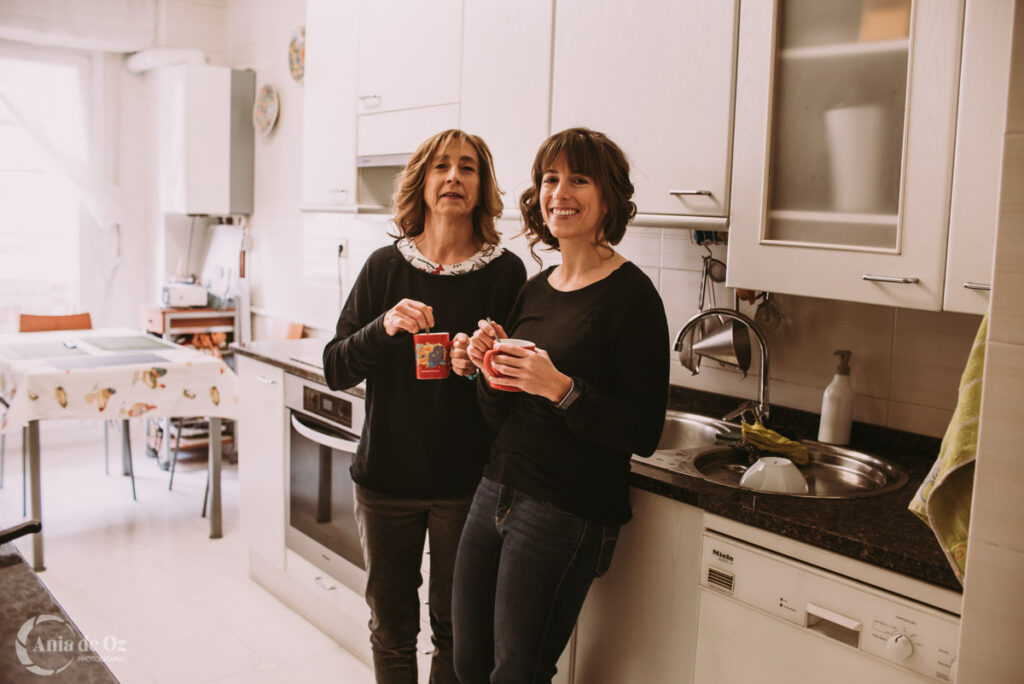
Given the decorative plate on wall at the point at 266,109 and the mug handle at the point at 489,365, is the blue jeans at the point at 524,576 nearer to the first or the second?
the mug handle at the point at 489,365

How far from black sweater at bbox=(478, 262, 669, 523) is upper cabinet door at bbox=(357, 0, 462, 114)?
1.17 meters

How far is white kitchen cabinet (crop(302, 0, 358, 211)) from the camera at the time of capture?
119 inches

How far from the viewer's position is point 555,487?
63.4 inches

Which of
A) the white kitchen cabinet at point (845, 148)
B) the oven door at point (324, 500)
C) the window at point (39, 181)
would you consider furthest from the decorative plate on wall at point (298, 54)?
the white kitchen cabinet at point (845, 148)

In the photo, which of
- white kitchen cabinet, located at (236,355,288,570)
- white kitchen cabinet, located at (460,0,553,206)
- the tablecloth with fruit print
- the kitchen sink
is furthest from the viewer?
the tablecloth with fruit print

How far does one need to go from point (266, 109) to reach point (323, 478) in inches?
99.6

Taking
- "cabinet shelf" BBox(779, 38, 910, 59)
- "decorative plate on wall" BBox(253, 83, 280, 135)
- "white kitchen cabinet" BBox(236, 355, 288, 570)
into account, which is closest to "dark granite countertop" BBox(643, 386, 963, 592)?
"cabinet shelf" BBox(779, 38, 910, 59)

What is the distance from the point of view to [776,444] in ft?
6.50

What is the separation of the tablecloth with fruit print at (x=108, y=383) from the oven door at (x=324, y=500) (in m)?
0.68

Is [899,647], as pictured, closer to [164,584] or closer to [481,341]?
[481,341]

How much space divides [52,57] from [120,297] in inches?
54.0

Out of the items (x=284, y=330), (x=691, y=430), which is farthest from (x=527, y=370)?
(x=284, y=330)

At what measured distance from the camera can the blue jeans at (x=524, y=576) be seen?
1.61 metres

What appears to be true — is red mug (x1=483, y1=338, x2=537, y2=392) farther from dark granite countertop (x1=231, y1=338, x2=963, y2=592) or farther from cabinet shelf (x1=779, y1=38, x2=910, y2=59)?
cabinet shelf (x1=779, y1=38, x2=910, y2=59)
